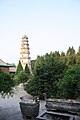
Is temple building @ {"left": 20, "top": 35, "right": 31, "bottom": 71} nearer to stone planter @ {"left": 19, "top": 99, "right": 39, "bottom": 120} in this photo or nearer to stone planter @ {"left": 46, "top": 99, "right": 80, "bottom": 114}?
stone planter @ {"left": 19, "top": 99, "right": 39, "bottom": 120}

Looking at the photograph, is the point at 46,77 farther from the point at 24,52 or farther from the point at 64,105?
the point at 24,52

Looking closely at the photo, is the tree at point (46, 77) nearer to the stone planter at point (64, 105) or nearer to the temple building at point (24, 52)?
the stone planter at point (64, 105)

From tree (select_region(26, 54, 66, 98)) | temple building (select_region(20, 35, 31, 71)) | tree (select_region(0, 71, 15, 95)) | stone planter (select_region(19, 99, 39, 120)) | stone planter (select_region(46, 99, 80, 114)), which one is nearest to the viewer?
stone planter (select_region(46, 99, 80, 114))

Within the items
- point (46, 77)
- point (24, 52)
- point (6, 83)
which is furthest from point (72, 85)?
point (24, 52)

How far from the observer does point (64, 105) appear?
768 cm

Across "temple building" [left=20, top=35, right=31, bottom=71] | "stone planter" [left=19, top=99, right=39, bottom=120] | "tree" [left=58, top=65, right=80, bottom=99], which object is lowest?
"stone planter" [left=19, top=99, right=39, bottom=120]

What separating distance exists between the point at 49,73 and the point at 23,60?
89.6ft

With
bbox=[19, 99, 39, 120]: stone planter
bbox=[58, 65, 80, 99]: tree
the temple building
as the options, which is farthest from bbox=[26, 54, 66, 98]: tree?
the temple building

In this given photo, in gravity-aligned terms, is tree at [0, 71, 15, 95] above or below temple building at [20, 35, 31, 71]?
below

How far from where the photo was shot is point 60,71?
1434cm

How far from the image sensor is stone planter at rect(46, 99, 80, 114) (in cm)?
748

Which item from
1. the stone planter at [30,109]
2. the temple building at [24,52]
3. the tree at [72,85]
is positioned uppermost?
the temple building at [24,52]

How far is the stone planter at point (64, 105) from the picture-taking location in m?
7.48

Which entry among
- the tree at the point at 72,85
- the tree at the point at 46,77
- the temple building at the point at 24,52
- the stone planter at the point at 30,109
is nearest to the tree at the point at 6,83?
the stone planter at the point at 30,109
